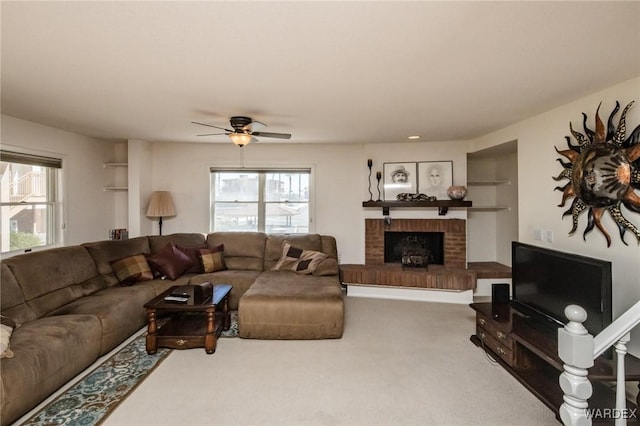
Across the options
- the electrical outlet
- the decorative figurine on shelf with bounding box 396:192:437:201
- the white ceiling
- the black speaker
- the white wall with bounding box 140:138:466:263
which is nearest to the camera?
the white ceiling

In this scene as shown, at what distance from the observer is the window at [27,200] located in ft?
11.2

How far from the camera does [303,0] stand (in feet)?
4.57

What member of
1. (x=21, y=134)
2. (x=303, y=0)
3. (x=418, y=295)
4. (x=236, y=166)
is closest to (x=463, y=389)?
(x=418, y=295)

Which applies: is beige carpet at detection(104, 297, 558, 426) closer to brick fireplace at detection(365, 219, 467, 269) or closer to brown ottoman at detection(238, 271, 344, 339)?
brown ottoman at detection(238, 271, 344, 339)

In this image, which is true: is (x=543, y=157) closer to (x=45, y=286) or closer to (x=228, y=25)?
(x=228, y=25)

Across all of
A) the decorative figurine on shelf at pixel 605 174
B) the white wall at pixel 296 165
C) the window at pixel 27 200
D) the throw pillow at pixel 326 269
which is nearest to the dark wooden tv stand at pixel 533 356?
the decorative figurine on shelf at pixel 605 174

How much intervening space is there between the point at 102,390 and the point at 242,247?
2.60 meters

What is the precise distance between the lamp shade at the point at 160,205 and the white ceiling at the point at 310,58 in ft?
5.54

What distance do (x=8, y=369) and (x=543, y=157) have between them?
4.63 meters

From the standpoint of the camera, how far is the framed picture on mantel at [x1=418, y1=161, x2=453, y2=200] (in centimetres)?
486

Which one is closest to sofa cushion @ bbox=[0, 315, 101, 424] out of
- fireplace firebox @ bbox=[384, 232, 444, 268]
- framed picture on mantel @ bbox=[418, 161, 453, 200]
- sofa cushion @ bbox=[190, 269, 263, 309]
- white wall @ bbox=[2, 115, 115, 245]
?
sofa cushion @ bbox=[190, 269, 263, 309]

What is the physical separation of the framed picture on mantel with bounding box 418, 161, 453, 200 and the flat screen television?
1.99m

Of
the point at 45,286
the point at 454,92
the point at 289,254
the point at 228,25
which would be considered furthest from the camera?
the point at 289,254

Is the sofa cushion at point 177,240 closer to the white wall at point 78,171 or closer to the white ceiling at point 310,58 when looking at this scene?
the white wall at point 78,171
